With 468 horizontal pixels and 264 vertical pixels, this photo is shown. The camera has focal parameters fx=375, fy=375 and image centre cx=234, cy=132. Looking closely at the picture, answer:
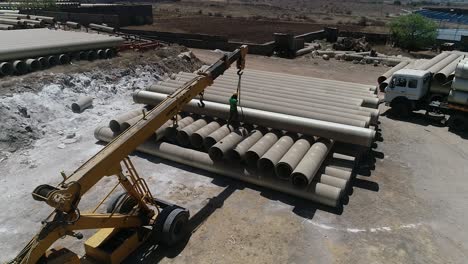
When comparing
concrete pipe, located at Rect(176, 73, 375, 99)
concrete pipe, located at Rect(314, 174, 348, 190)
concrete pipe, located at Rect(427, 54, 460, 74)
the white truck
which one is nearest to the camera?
concrete pipe, located at Rect(314, 174, 348, 190)

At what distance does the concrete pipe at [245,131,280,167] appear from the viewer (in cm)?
1442

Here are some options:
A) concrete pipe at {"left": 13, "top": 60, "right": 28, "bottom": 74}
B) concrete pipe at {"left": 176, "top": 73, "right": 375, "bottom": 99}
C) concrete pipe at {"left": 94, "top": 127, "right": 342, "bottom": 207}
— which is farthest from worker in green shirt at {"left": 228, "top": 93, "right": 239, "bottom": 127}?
concrete pipe at {"left": 13, "top": 60, "right": 28, "bottom": 74}

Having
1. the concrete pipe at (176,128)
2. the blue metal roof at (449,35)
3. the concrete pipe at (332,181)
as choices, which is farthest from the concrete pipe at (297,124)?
the blue metal roof at (449,35)

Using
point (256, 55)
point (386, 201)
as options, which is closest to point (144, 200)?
point (386, 201)

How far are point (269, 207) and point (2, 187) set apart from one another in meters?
9.83

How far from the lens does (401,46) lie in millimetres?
46031

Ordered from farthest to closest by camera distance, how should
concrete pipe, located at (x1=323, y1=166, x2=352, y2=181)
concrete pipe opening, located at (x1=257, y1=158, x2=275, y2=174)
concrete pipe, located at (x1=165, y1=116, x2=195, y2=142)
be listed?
concrete pipe, located at (x1=165, y1=116, x2=195, y2=142) < concrete pipe, located at (x1=323, y1=166, x2=352, y2=181) < concrete pipe opening, located at (x1=257, y1=158, x2=275, y2=174)

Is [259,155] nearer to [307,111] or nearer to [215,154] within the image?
[215,154]

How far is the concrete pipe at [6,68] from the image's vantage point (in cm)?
2164

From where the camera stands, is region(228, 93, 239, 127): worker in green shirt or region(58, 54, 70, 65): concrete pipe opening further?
region(58, 54, 70, 65): concrete pipe opening

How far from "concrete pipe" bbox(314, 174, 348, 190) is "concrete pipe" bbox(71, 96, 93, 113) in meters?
13.3

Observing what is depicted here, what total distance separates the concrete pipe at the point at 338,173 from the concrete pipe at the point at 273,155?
1736 millimetres

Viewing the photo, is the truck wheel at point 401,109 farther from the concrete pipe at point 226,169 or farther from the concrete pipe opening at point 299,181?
the concrete pipe opening at point 299,181

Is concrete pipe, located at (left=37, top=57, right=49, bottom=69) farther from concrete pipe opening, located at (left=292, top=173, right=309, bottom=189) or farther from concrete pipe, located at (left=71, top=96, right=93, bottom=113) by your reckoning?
concrete pipe opening, located at (left=292, top=173, right=309, bottom=189)
